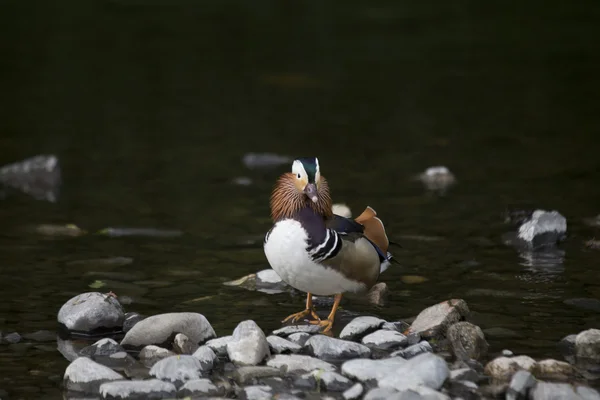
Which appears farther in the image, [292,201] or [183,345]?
[292,201]

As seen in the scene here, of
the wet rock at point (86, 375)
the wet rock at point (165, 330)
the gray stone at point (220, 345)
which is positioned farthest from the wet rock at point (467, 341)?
the wet rock at point (86, 375)

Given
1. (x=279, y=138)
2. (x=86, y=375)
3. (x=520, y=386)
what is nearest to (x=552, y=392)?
(x=520, y=386)

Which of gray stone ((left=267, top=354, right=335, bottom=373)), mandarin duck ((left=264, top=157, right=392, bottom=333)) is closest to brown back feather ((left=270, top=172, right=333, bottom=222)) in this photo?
mandarin duck ((left=264, top=157, right=392, bottom=333))

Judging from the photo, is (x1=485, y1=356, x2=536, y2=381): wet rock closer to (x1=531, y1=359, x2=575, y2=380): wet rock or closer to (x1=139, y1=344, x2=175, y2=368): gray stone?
(x1=531, y1=359, x2=575, y2=380): wet rock

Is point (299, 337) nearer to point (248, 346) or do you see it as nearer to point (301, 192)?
point (248, 346)

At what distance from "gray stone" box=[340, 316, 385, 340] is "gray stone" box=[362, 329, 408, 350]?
0.10 metres

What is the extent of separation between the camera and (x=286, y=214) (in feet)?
21.6

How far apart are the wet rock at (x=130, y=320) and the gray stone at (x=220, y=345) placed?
761 millimetres

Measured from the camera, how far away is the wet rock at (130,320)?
22.5 feet

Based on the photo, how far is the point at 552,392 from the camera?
541 cm

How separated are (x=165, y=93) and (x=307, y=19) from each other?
6034 millimetres

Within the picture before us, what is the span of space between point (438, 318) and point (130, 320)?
74.7 inches

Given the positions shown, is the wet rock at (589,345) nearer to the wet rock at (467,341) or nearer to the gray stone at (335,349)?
the wet rock at (467,341)

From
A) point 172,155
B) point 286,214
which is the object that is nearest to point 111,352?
point 286,214
